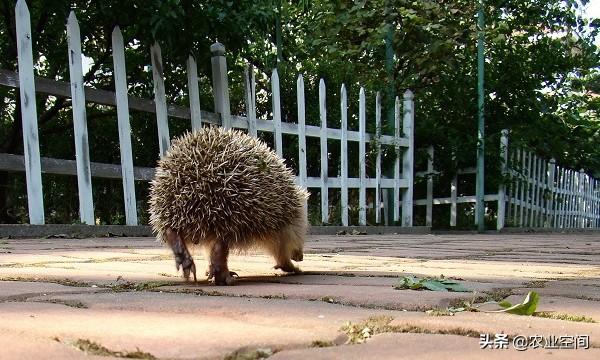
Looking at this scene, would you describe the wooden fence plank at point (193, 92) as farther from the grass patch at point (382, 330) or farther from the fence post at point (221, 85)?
the grass patch at point (382, 330)

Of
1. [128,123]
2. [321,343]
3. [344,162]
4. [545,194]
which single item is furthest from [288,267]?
[545,194]

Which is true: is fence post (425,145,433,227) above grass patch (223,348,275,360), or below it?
below

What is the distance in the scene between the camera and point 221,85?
818 cm

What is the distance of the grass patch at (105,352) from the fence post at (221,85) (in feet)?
22.0

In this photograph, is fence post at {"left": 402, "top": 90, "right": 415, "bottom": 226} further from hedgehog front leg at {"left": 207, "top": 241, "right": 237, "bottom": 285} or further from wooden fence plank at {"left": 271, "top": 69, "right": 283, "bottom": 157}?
hedgehog front leg at {"left": 207, "top": 241, "right": 237, "bottom": 285}

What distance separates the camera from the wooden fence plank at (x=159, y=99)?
7.36 meters

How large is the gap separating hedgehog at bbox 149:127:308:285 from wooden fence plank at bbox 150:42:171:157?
4429 mm

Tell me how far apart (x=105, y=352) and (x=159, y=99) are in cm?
627

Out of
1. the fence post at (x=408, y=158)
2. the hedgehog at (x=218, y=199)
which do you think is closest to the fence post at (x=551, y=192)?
the fence post at (x=408, y=158)

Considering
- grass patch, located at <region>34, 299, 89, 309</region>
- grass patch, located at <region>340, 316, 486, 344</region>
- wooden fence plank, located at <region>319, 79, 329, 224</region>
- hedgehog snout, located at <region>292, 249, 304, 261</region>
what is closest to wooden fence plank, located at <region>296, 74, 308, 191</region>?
wooden fence plank, located at <region>319, 79, 329, 224</region>

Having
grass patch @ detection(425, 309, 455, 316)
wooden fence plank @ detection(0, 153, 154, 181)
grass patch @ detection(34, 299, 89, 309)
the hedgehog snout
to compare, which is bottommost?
the hedgehog snout

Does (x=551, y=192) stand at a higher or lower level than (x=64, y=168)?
lower

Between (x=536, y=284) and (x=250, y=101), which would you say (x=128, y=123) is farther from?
(x=536, y=284)

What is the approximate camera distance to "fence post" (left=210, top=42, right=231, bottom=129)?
8.04 metres
